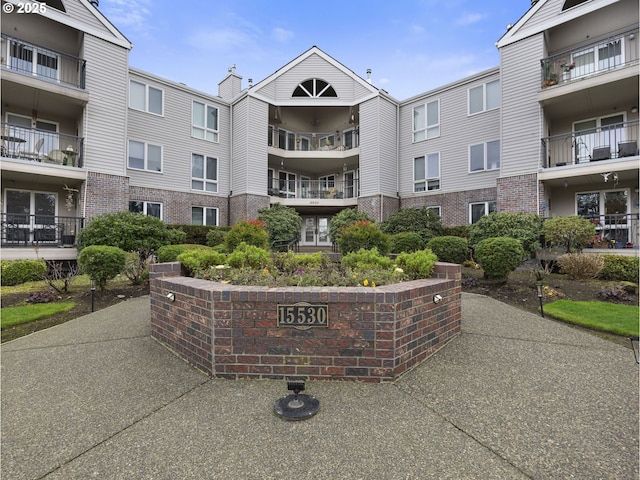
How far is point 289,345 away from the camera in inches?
131

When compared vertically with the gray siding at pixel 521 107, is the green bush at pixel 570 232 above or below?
below

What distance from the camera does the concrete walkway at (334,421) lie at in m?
2.16

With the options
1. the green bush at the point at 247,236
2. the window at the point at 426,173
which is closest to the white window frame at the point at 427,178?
the window at the point at 426,173

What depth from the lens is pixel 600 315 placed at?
5.67 meters

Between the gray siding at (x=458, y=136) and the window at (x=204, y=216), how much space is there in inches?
452

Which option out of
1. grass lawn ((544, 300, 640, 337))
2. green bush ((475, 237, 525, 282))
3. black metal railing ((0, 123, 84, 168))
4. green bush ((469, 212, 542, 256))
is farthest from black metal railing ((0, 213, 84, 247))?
grass lawn ((544, 300, 640, 337))

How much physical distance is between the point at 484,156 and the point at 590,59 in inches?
204

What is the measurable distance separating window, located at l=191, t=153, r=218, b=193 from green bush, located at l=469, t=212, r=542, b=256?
1409cm

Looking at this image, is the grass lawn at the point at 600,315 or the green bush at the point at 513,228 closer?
the grass lawn at the point at 600,315

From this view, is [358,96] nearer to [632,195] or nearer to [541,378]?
[632,195]

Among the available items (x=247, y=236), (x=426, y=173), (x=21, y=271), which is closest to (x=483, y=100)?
(x=426, y=173)

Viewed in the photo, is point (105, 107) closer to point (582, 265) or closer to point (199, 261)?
point (199, 261)

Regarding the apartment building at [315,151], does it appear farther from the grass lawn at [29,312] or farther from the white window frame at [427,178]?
Result: the grass lawn at [29,312]

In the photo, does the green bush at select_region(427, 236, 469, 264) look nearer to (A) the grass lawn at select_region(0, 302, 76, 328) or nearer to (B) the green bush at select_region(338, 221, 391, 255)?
(B) the green bush at select_region(338, 221, 391, 255)
